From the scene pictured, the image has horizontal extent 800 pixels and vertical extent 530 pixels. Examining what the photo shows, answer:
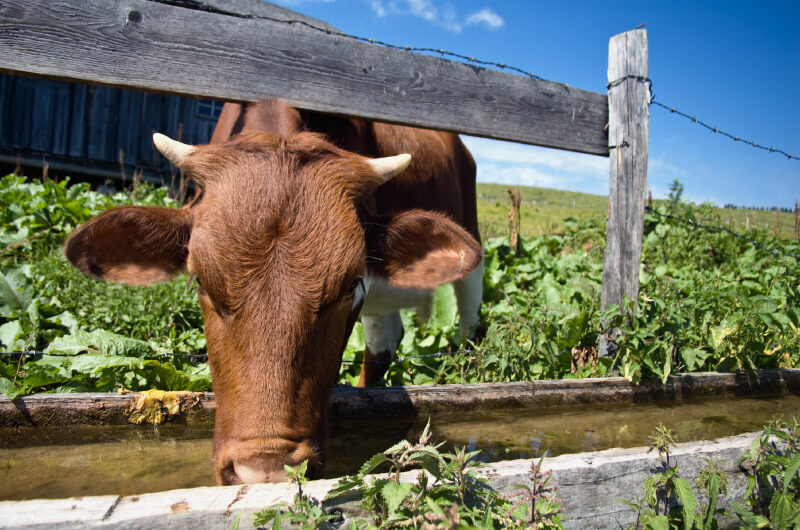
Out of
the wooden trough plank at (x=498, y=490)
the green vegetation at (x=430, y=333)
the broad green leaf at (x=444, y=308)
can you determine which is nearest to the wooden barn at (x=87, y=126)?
the green vegetation at (x=430, y=333)

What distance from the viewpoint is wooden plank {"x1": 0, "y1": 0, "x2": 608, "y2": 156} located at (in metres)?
2.69

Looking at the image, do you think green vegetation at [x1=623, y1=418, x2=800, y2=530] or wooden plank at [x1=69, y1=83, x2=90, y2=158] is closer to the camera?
green vegetation at [x1=623, y1=418, x2=800, y2=530]

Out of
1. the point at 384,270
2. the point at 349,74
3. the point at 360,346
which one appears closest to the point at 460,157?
the point at 360,346

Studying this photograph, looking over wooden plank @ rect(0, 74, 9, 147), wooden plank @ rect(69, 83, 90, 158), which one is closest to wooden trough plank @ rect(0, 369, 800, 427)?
wooden plank @ rect(69, 83, 90, 158)

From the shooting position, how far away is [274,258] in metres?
2.06

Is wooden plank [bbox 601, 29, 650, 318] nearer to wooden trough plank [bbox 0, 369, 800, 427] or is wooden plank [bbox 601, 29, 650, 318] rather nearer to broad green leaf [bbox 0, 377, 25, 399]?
wooden trough plank [bbox 0, 369, 800, 427]

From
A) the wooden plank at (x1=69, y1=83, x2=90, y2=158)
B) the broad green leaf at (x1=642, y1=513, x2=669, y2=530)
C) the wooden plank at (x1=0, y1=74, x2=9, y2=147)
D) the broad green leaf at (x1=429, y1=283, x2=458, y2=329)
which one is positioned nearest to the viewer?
the broad green leaf at (x1=642, y1=513, x2=669, y2=530)

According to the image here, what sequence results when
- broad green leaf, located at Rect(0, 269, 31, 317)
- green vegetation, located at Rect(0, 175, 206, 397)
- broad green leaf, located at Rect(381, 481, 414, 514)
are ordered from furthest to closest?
broad green leaf, located at Rect(0, 269, 31, 317)
green vegetation, located at Rect(0, 175, 206, 397)
broad green leaf, located at Rect(381, 481, 414, 514)

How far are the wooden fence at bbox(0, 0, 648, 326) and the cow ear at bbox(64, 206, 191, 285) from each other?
79cm

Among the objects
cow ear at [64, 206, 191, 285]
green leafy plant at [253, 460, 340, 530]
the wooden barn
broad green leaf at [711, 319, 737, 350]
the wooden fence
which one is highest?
the wooden barn

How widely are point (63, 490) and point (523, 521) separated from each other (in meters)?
1.89

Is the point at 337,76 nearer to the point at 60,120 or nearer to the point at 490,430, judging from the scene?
the point at 490,430

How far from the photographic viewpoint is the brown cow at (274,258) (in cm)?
196

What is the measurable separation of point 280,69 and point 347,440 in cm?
206
